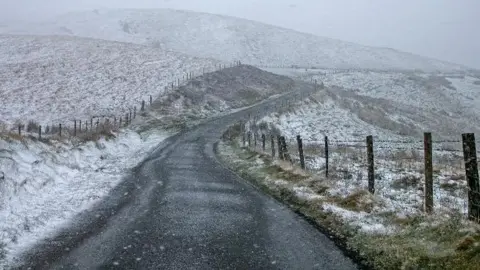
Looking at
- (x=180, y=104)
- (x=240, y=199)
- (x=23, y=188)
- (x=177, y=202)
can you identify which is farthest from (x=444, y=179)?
(x=180, y=104)

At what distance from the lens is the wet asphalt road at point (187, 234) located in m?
8.46

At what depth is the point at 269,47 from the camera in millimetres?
112812

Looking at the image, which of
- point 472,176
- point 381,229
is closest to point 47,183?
point 381,229

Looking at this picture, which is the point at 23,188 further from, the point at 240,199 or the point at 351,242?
the point at 351,242

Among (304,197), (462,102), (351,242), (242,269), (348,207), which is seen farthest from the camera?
(462,102)

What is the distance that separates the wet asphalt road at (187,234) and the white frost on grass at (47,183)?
0.57 meters

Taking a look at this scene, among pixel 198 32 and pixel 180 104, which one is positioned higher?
pixel 198 32

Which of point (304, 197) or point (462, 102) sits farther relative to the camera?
point (462, 102)

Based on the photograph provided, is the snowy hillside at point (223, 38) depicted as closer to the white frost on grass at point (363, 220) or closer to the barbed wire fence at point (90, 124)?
the barbed wire fence at point (90, 124)

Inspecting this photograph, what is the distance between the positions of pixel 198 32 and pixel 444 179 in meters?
111

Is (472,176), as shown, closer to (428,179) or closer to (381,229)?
(428,179)

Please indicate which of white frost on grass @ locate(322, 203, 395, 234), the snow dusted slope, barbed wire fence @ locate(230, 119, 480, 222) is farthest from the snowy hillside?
white frost on grass @ locate(322, 203, 395, 234)

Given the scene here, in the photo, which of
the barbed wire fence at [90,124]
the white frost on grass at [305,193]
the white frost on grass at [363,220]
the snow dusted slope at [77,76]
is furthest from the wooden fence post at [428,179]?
the snow dusted slope at [77,76]

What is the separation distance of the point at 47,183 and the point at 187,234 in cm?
658
